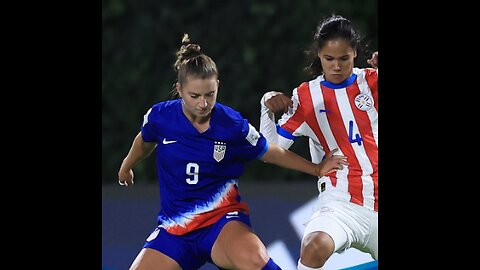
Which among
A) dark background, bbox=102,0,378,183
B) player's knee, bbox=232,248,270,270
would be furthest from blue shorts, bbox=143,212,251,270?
dark background, bbox=102,0,378,183

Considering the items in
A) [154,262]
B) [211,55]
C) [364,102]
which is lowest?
[154,262]

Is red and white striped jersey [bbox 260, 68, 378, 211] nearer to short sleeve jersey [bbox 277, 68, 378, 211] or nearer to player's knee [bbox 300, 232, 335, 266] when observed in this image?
short sleeve jersey [bbox 277, 68, 378, 211]

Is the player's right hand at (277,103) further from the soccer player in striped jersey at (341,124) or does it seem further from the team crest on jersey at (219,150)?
the team crest on jersey at (219,150)

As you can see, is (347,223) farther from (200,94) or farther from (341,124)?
(200,94)

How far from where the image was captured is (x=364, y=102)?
4.61 meters

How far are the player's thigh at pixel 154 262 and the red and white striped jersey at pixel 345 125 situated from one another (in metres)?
0.77

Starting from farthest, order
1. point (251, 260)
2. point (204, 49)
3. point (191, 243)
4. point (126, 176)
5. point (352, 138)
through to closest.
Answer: point (204, 49), point (126, 176), point (352, 138), point (191, 243), point (251, 260)

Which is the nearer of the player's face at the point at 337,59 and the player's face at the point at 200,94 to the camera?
the player's face at the point at 200,94

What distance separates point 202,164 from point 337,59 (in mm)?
782

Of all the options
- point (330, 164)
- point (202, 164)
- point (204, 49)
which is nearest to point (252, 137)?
point (202, 164)

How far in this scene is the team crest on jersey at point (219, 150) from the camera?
443cm

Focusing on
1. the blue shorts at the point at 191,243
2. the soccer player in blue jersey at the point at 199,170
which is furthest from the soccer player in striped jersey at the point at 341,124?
the blue shorts at the point at 191,243

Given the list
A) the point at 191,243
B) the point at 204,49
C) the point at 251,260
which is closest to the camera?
the point at 251,260
